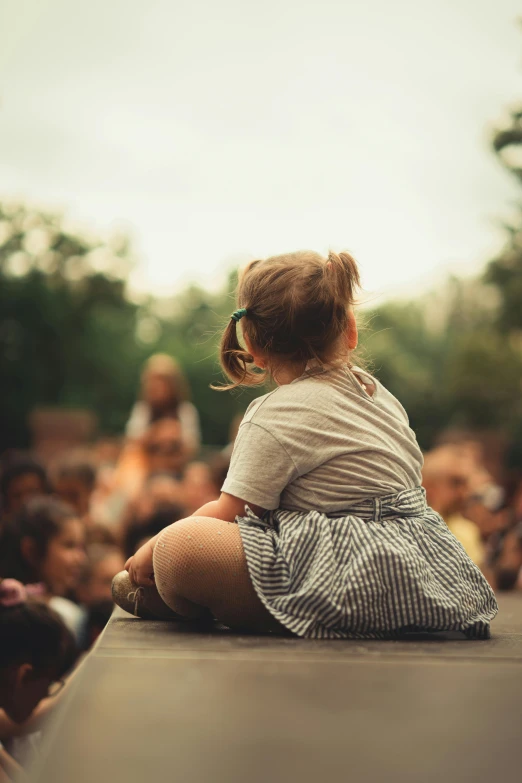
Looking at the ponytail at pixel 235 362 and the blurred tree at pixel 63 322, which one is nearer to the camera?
the ponytail at pixel 235 362

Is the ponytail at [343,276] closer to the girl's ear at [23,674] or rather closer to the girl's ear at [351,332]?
the girl's ear at [351,332]

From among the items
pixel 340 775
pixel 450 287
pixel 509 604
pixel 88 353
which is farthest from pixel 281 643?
pixel 450 287

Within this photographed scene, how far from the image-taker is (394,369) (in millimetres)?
46531

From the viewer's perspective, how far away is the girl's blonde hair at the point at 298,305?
268cm

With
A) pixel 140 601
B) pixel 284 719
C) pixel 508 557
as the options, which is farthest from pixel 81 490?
pixel 284 719

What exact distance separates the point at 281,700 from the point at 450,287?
2277 inches

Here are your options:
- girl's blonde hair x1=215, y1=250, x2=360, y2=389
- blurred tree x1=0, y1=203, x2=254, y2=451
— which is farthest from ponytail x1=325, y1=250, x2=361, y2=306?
blurred tree x1=0, y1=203, x2=254, y2=451

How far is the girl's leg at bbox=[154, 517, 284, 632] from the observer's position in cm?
247

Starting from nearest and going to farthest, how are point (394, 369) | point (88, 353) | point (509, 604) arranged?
point (509, 604), point (88, 353), point (394, 369)

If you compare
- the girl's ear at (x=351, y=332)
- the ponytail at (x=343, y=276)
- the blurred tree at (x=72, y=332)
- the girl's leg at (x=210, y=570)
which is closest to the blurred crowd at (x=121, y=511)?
the girl's leg at (x=210, y=570)

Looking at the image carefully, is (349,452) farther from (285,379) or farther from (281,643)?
(281,643)

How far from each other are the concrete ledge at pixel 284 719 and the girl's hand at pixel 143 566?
25.5 inches

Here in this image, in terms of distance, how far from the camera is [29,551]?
4.59 meters

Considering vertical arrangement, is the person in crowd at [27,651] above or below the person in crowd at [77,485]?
above
